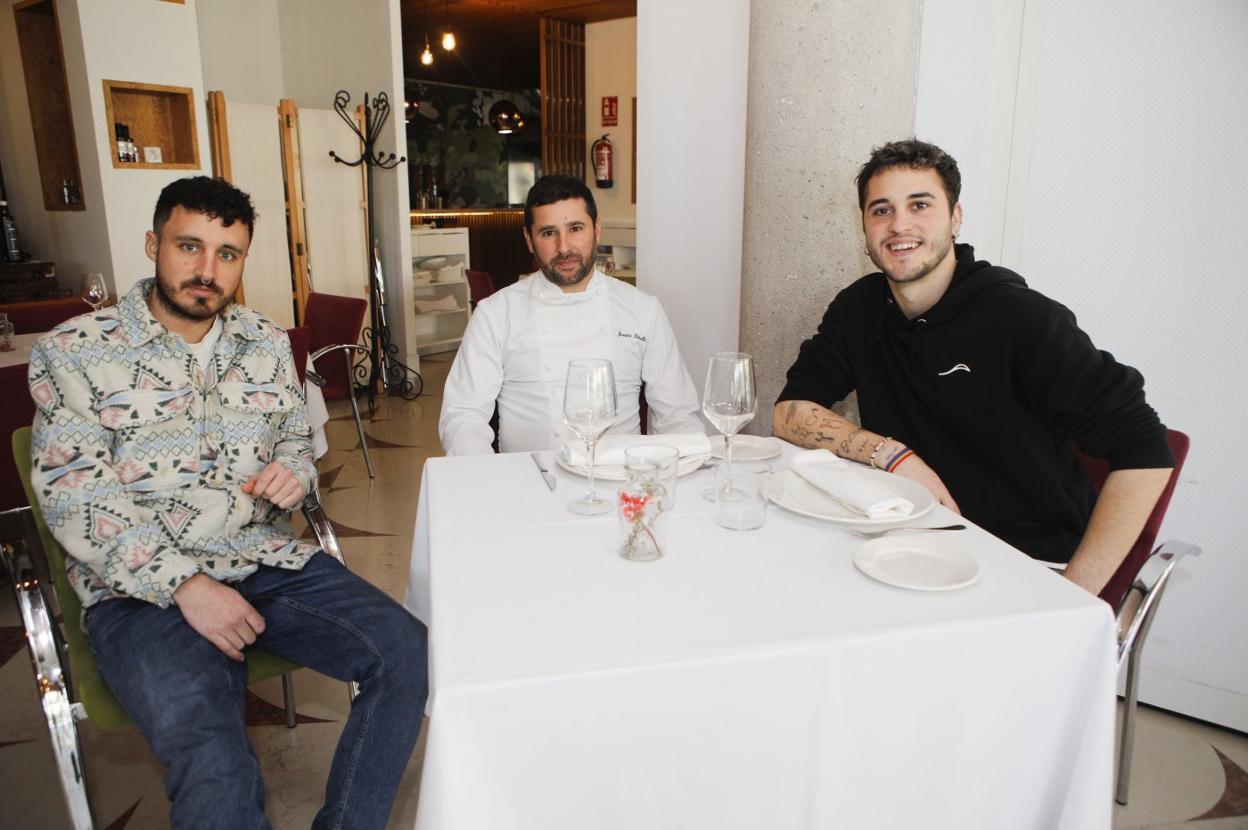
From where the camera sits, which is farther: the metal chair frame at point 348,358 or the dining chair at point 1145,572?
the metal chair frame at point 348,358

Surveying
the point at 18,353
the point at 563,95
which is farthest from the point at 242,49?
the point at 18,353

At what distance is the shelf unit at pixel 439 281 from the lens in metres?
7.20

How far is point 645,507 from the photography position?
1.30 metres

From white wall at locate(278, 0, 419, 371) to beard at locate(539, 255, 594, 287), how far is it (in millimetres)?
4141

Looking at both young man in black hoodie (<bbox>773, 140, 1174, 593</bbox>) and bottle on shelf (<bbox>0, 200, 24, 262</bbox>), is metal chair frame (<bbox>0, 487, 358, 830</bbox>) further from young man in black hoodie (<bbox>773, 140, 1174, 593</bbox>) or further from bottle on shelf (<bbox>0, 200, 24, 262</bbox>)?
bottle on shelf (<bbox>0, 200, 24, 262</bbox>)

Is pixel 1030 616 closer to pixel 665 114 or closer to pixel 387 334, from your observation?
pixel 665 114

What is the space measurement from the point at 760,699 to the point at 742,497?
0.46 m

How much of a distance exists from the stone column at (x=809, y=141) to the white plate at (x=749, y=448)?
2.66 ft

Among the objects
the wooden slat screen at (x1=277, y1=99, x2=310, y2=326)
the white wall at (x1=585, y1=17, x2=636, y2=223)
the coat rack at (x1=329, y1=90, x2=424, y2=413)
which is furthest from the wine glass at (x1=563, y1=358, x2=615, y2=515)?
the white wall at (x1=585, y1=17, x2=636, y2=223)

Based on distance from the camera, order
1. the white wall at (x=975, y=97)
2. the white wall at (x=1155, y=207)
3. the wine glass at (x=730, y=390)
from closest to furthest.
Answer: the wine glass at (x=730, y=390)
the white wall at (x=1155, y=207)
the white wall at (x=975, y=97)

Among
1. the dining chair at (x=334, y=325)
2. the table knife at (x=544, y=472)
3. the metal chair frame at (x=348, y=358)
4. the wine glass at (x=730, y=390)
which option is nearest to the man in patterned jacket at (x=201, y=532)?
the table knife at (x=544, y=472)

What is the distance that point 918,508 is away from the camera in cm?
148

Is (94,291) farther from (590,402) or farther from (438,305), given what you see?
(438,305)

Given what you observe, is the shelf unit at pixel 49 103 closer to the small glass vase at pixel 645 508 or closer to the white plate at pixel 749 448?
the white plate at pixel 749 448
